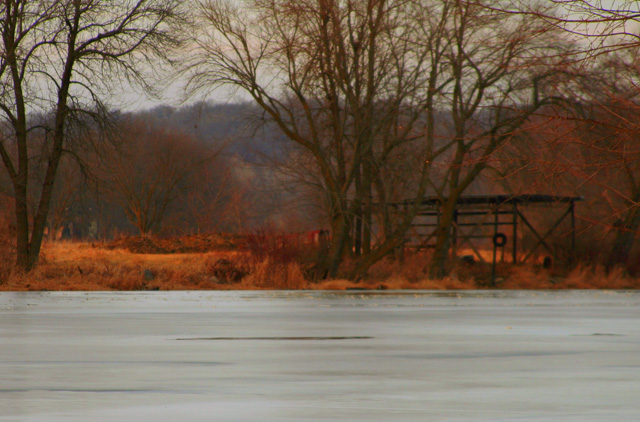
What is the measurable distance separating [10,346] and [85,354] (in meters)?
1.09

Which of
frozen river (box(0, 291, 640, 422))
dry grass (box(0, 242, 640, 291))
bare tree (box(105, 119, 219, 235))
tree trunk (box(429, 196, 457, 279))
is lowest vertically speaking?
frozen river (box(0, 291, 640, 422))

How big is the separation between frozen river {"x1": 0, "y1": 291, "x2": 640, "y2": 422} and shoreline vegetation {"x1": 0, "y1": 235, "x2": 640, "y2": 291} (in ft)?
31.1

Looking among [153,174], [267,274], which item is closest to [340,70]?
[267,274]

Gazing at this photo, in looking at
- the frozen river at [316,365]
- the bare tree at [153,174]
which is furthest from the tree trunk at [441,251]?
the bare tree at [153,174]

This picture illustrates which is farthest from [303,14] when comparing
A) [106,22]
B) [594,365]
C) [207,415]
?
[207,415]

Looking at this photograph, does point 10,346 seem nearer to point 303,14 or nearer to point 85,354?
point 85,354

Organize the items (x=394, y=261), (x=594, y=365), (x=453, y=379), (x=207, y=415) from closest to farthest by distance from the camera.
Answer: (x=207, y=415), (x=453, y=379), (x=594, y=365), (x=394, y=261)

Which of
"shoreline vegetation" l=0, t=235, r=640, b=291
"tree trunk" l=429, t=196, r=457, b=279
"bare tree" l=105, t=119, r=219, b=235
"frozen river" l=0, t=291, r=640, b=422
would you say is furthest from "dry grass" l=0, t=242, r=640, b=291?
"bare tree" l=105, t=119, r=219, b=235

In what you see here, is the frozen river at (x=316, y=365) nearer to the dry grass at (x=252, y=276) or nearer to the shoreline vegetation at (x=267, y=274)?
the dry grass at (x=252, y=276)

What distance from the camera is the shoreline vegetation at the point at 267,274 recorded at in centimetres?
2416

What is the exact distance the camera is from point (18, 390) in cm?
628

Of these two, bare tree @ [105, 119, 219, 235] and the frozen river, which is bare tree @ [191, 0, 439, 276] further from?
bare tree @ [105, 119, 219, 235]

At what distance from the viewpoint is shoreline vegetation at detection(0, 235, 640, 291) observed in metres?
24.2

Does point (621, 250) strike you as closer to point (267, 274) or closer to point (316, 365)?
point (267, 274)
